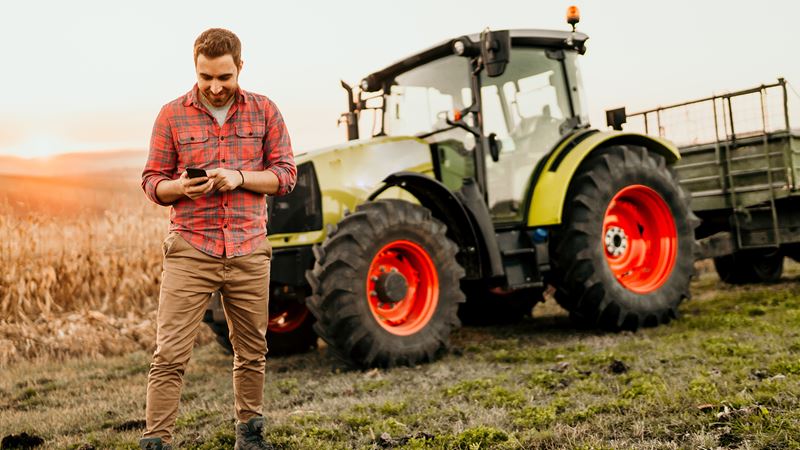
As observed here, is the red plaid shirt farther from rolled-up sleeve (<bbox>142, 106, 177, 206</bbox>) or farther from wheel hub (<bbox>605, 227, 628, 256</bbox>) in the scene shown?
wheel hub (<bbox>605, 227, 628, 256</bbox>)

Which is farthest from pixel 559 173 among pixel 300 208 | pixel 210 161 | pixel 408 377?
pixel 210 161

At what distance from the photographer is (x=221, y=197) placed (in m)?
3.10

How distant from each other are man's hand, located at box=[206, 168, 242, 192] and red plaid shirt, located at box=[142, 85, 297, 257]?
0.14 meters

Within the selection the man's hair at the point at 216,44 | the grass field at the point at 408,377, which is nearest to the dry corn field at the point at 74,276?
the grass field at the point at 408,377

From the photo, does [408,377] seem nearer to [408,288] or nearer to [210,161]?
[408,288]

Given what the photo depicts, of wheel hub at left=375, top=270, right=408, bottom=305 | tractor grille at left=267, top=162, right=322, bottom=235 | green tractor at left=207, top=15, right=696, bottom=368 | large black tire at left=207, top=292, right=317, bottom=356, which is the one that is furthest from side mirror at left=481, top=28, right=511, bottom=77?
large black tire at left=207, top=292, right=317, bottom=356

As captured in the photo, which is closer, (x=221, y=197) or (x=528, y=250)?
(x=221, y=197)

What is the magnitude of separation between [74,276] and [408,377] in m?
4.73

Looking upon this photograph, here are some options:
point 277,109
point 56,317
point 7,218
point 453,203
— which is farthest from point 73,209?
point 277,109

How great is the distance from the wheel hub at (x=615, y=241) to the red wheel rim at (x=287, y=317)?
2.63 metres

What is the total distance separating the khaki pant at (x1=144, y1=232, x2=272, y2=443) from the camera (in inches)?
118

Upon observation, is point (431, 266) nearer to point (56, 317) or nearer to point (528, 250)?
point (528, 250)

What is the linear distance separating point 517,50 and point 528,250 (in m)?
1.73

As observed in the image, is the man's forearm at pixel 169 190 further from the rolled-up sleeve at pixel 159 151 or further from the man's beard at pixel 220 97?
the man's beard at pixel 220 97
